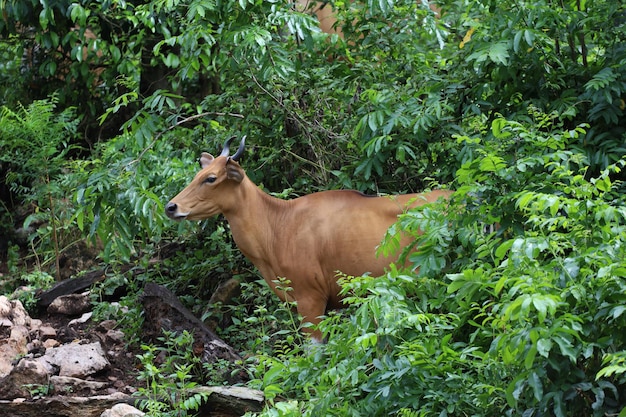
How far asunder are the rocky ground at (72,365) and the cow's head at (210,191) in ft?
3.09

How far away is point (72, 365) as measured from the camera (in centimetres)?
750

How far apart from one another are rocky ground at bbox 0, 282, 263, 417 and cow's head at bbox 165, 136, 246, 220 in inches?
37.0

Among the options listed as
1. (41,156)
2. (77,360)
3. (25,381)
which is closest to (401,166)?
(77,360)

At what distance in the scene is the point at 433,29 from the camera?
8.44m

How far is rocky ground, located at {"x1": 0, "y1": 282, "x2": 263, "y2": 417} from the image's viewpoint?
21.5 feet

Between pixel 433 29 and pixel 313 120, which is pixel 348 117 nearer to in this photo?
pixel 313 120

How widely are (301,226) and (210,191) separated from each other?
2.47 ft

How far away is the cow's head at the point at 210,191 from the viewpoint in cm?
757

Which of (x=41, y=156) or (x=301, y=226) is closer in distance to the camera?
(x=301, y=226)

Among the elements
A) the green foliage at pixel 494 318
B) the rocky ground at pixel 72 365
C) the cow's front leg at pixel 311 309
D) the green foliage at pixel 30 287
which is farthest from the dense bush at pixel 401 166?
the green foliage at pixel 30 287

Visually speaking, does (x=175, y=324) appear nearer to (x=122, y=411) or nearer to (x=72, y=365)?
(x=72, y=365)

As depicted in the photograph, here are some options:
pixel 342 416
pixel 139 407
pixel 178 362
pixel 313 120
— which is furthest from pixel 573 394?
pixel 313 120

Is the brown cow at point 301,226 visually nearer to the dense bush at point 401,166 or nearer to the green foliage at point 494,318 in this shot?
the dense bush at point 401,166

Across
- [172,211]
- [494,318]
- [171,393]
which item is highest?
[494,318]
